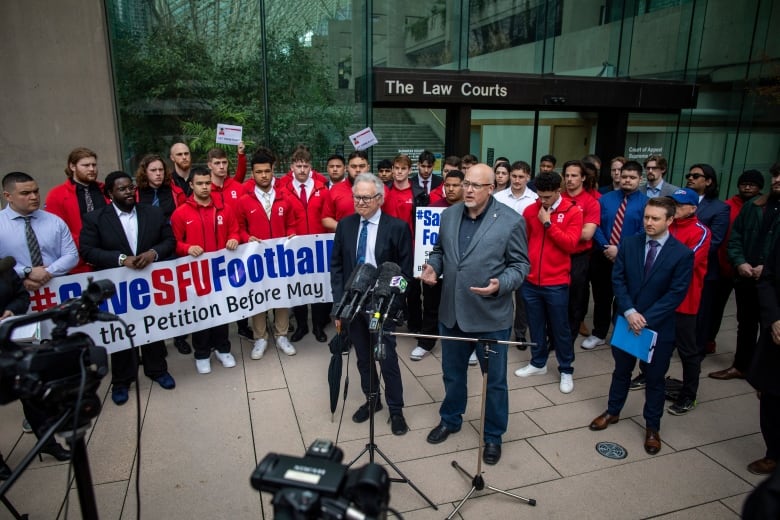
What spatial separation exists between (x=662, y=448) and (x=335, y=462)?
347cm

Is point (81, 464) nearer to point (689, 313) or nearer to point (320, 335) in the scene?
point (320, 335)

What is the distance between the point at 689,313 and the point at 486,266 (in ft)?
7.62

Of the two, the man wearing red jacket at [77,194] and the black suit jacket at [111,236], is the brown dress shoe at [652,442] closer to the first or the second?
the black suit jacket at [111,236]

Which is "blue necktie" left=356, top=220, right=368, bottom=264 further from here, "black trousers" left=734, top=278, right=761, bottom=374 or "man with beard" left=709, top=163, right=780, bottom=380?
"black trousers" left=734, top=278, right=761, bottom=374

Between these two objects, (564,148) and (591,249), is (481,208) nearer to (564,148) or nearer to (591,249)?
(591,249)

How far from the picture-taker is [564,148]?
12.2 metres

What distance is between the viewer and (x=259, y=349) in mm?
5844

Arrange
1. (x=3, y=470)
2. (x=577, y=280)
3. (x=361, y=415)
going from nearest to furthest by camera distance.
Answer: (x=3, y=470)
(x=361, y=415)
(x=577, y=280)

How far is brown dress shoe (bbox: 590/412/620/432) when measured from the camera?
4367mm

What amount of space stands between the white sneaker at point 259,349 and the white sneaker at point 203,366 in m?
0.51

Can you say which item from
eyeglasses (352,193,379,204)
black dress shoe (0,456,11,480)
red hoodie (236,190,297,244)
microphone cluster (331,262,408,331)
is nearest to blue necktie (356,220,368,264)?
eyeglasses (352,193,379,204)

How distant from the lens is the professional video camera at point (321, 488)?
1.57 metres

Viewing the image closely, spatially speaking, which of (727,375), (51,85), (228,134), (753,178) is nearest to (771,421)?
(727,375)

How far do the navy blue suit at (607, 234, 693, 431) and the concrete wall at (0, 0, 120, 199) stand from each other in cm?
820
